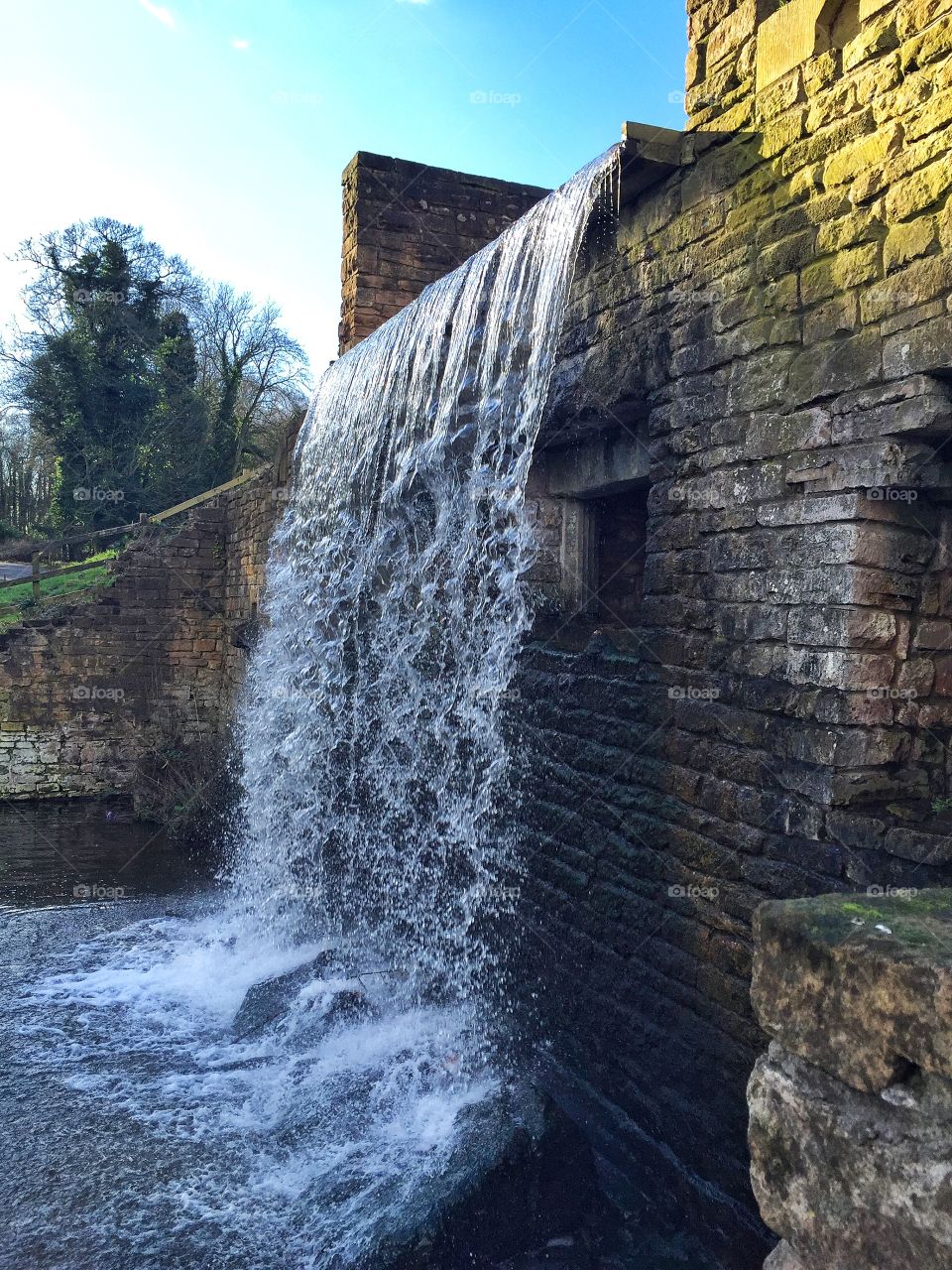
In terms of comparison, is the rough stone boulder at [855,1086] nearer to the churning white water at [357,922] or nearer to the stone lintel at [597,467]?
the churning white water at [357,922]

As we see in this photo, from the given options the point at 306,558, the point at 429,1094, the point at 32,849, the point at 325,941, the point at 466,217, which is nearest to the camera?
the point at 429,1094

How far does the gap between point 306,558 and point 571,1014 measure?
191 inches

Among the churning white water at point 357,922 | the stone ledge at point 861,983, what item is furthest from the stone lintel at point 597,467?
the stone ledge at point 861,983

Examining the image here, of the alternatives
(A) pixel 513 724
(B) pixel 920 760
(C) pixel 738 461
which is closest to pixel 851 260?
(C) pixel 738 461

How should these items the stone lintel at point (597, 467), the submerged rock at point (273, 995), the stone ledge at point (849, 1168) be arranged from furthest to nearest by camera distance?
the submerged rock at point (273, 995)
the stone lintel at point (597, 467)
the stone ledge at point (849, 1168)

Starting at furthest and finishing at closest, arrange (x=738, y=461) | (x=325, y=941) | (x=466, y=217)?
1. (x=466, y=217)
2. (x=325, y=941)
3. (x=738, y=461)

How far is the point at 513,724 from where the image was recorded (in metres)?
4.72

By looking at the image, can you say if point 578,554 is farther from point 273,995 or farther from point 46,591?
point 46,591

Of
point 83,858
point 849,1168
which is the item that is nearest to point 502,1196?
point 849,1168

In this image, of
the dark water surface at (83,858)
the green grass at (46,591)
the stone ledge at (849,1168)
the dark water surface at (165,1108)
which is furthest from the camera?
the green grass at (46,591)

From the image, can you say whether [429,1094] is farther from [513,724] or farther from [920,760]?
[920,760]

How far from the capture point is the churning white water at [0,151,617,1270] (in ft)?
11.2

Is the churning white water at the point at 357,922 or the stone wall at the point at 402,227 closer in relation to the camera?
the churning white water at the point at 357,922

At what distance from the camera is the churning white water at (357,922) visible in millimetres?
3406
